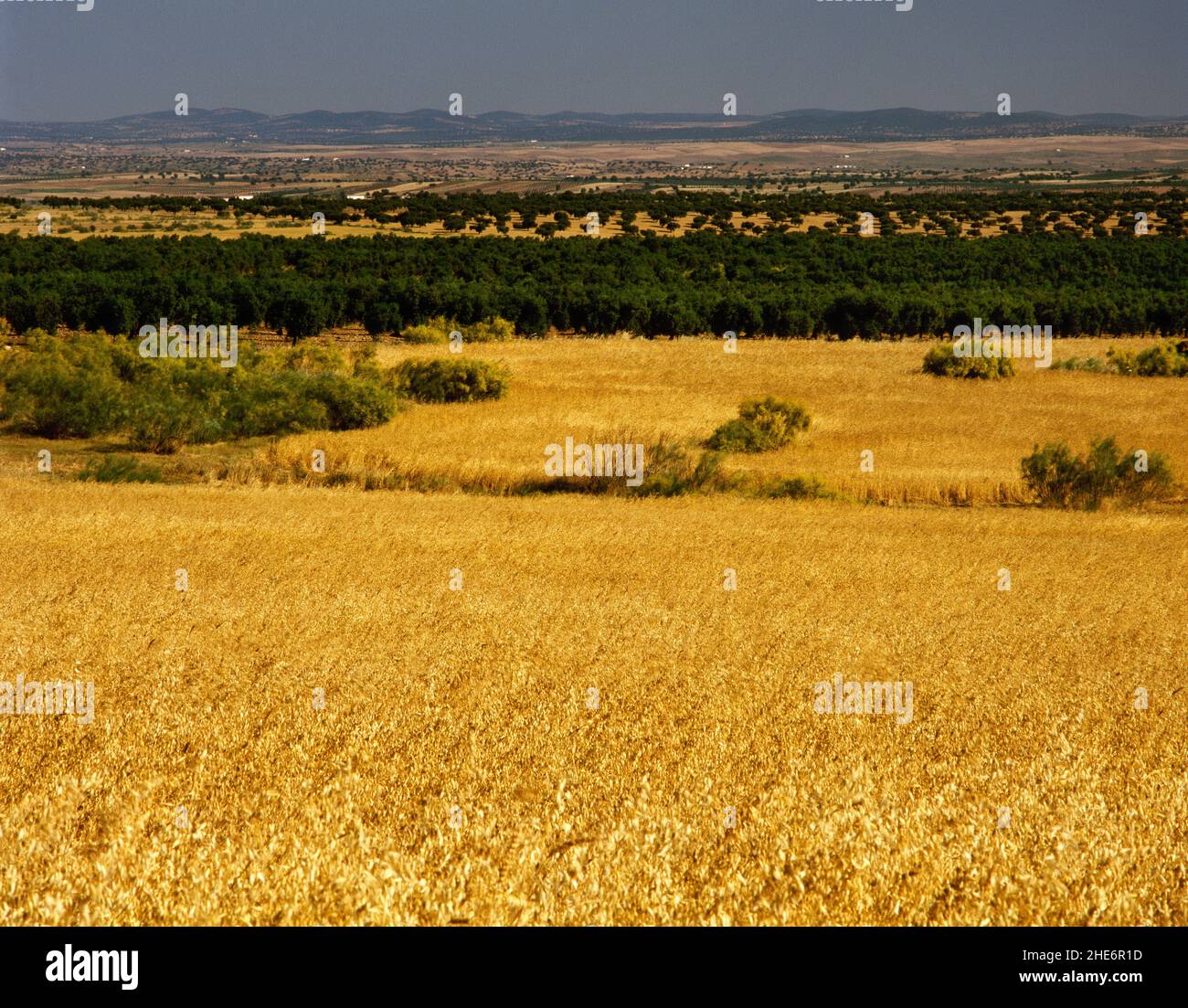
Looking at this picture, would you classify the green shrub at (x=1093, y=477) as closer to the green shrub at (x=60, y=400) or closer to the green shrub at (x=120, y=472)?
the green shrub at (x=120, y=472)

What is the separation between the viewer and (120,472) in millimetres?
27469

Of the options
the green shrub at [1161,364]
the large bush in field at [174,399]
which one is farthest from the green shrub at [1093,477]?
the green shrub at [1161,364]

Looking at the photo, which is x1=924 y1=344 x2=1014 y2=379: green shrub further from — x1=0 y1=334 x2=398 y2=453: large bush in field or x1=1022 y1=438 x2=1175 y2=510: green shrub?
x1=0 y1=334 x2=398 y2=453: large bush in field

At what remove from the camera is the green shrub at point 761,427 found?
107ft

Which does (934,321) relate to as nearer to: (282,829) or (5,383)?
(5,383)

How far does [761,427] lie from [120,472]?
1626 centimetres

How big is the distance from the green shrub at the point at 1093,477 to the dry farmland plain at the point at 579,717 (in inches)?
163

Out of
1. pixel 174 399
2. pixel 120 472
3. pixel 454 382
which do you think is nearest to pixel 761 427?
pixel 454 382

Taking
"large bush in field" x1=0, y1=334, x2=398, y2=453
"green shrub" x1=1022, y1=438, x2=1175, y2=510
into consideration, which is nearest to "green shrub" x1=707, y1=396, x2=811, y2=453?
"green shrub" x1=1022, y1=438, x2=1175, y2=510

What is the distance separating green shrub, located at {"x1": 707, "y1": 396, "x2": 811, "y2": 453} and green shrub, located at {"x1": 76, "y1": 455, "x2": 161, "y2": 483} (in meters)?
14.0

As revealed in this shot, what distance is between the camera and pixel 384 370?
40531 millimetres

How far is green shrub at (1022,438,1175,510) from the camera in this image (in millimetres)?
27984
